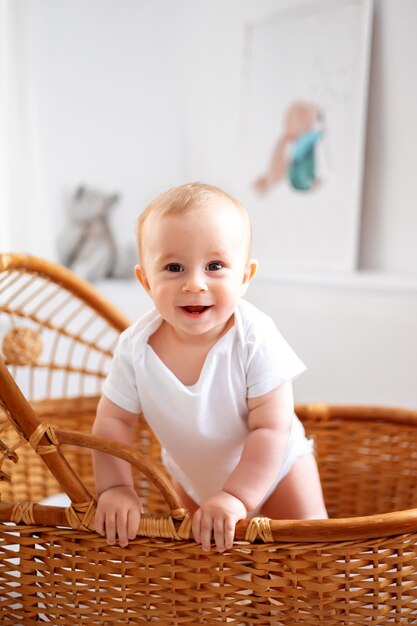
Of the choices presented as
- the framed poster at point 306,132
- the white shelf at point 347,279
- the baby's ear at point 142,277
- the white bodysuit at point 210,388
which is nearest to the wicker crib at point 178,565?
the white bodysuit at point 210,388

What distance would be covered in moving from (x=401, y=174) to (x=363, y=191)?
0.14m

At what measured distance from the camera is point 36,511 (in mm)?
1095

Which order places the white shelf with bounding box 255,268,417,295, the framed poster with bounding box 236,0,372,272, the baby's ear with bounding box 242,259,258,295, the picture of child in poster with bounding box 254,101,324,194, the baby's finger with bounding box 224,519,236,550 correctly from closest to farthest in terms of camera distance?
the baby's finger with bounding box 224,519,236,550 → the baby's ear with bounding box 242,259,258,295 → the white shelf with bounding box 255,268,417,295 → the framed poster with bounding box 236,0,372,272 → the picture of child in poster with bounding box 254,101,324,194

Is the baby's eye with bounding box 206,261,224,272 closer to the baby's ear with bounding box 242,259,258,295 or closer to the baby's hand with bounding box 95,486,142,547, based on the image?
the baby's ear with bounding box 242,259,258,295

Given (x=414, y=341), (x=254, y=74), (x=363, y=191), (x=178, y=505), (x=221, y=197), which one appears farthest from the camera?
(x=254, y=74)

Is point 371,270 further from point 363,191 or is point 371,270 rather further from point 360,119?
point 360,119

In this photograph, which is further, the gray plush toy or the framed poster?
→ the gray plush toy

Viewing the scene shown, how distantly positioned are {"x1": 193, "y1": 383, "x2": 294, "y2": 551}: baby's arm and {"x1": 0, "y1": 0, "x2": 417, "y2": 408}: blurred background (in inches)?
55.2

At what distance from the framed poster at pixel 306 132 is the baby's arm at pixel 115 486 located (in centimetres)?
160

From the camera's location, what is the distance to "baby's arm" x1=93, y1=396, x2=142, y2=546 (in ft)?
3.43

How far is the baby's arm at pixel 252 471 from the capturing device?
102 centimetres

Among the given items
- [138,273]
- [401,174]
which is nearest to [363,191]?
[401,174]

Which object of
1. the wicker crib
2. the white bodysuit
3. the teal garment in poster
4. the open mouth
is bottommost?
the wicker crib

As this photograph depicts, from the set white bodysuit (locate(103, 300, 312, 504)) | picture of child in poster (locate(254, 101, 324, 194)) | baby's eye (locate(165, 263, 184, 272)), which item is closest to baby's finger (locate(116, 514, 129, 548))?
white bodysuit (locate(103, 300, 312, 504))
